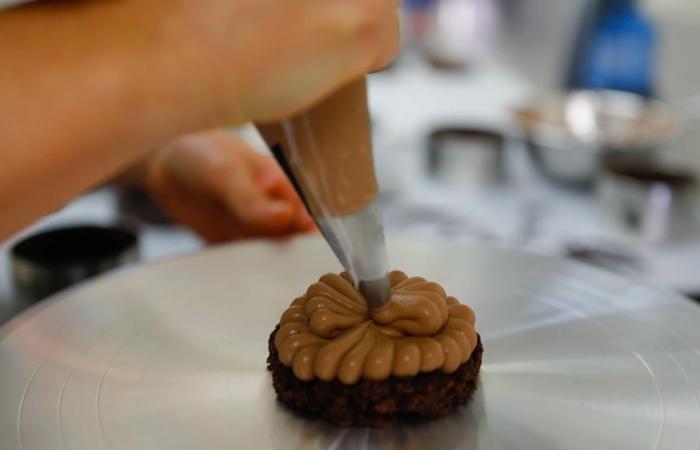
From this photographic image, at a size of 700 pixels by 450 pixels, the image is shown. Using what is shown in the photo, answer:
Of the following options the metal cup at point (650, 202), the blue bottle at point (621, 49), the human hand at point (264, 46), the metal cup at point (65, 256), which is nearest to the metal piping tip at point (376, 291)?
the human hand at point (264, 46)

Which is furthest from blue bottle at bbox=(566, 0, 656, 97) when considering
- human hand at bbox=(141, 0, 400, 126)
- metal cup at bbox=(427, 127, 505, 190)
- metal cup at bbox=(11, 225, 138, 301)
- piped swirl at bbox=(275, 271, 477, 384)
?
human hand at bbox=(141, 0, 400, 126)

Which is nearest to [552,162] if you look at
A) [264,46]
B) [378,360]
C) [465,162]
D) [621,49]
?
[465,162]

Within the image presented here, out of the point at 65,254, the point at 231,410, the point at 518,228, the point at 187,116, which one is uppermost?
the point at 187,116

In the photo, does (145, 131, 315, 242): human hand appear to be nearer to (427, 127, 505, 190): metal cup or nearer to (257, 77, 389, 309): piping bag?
(257, 77, 389, 309): piping bag

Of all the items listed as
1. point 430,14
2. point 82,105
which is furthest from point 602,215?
point 430,14

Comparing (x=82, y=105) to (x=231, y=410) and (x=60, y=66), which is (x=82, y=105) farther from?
(x=231, y=410)
